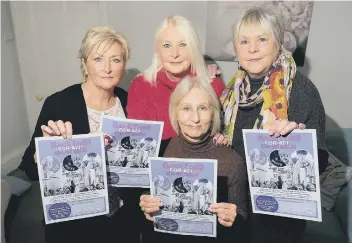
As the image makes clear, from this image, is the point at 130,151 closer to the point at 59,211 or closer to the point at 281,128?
the point at 59,211

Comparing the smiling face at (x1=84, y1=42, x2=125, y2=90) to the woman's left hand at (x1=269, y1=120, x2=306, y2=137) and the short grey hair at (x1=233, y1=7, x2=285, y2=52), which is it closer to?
the short grey hair at (x1=233, y1=7, x2=285, y2=52)

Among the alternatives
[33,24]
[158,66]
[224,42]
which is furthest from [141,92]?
[33,24]

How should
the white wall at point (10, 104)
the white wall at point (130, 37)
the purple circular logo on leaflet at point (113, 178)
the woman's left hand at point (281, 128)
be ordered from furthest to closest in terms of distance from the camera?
1. the white wall at point (10, 104)
2. the white wall at point (130, 37)
3. the purple circular logo on leaflet at point (113, 178)
4. the woman's left hand at point (281, 128)

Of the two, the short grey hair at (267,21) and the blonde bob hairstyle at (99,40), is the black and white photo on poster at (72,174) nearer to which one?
the blonde bob hairstyle at (99,40)

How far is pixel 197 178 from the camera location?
4.41 feet

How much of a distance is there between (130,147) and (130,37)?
1.41 meters

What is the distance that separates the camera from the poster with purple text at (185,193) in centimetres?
133

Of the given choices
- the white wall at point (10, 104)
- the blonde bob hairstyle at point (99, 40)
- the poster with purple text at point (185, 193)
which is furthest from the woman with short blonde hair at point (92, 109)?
the white wall at point (10, 104)

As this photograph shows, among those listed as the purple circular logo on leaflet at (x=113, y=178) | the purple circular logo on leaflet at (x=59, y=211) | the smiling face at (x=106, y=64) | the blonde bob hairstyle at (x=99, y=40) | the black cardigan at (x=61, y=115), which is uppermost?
the blonde bob hairstyle at (x=99, y=40)

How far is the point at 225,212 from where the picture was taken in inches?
54.4

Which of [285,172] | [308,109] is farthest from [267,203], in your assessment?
[308,109]

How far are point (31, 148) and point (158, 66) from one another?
2.50ft

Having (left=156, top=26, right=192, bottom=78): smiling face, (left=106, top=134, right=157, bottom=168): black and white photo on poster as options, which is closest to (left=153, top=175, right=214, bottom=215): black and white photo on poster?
(left=106, top=134, right=157, bottom=168): black and white photo on poster

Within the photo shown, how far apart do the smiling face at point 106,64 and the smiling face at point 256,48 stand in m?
0.56
